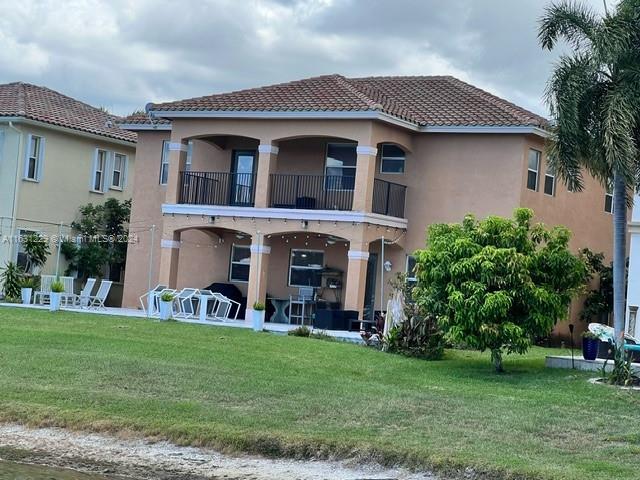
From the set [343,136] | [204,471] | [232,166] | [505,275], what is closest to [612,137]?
[505,275]

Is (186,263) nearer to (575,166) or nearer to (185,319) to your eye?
(185,319)

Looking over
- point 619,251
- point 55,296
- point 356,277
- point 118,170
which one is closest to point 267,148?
point 356,277

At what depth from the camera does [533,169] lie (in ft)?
103

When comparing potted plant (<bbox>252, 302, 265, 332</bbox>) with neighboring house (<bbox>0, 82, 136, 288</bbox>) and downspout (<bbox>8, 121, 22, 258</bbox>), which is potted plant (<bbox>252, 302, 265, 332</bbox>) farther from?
downspout (<bbox>8, 121, 22, 258</bbox>)

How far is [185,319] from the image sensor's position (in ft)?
95.6

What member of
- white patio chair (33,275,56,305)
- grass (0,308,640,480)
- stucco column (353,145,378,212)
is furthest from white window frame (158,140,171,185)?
grass (0,308,640,480)

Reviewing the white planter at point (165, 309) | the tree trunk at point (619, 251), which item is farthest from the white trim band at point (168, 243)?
the tree trunk at point (619, 251)

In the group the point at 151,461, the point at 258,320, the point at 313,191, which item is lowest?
the point at 151,461

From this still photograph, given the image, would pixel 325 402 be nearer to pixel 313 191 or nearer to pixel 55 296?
pixel 55 296

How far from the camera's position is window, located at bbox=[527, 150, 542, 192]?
31.2m

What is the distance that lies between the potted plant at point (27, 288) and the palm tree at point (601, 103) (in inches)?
643

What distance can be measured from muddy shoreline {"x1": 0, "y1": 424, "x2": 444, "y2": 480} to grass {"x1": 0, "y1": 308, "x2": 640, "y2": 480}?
0.70 feet

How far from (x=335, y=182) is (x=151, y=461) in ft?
61.1

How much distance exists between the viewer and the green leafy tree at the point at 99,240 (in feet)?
120
